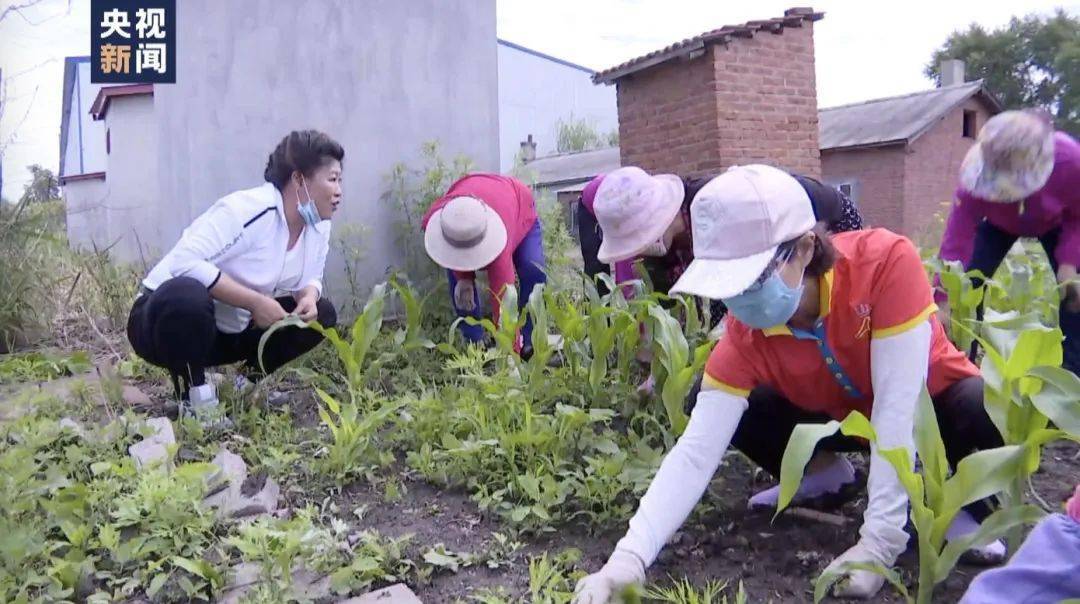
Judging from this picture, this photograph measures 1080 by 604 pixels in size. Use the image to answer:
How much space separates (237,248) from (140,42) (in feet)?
5.59

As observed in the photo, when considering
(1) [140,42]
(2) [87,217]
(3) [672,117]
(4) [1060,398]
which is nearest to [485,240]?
(1) [140,42]

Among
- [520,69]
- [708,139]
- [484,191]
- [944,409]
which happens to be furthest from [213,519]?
[520,69]

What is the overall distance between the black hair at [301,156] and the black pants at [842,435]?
4.98 ft

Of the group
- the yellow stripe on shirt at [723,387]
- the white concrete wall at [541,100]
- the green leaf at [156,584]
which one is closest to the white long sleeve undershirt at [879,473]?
the yellow stripe on shirt at [723,387]

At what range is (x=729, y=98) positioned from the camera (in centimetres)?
761

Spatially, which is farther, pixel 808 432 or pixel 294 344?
pixel 294 344

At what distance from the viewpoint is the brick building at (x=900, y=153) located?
49.6ft

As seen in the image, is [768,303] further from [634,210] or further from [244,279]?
[244,279]

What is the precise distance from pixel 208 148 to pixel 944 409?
131 inches

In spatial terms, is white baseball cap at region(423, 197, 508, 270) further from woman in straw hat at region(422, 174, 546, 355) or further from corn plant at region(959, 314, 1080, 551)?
corn plant at region(959, 314, 1080, 551)

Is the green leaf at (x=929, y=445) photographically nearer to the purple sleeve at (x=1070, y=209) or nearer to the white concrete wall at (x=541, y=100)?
the purple sleeve at (x=1070, y=209)

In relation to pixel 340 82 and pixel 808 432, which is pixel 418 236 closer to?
pixel 340 82

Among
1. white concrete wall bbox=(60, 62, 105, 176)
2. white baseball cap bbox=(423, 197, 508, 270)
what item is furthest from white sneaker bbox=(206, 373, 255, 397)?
white concrete wall bbox=(60, 62, 105, 176)

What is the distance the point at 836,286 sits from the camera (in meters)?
1.73
